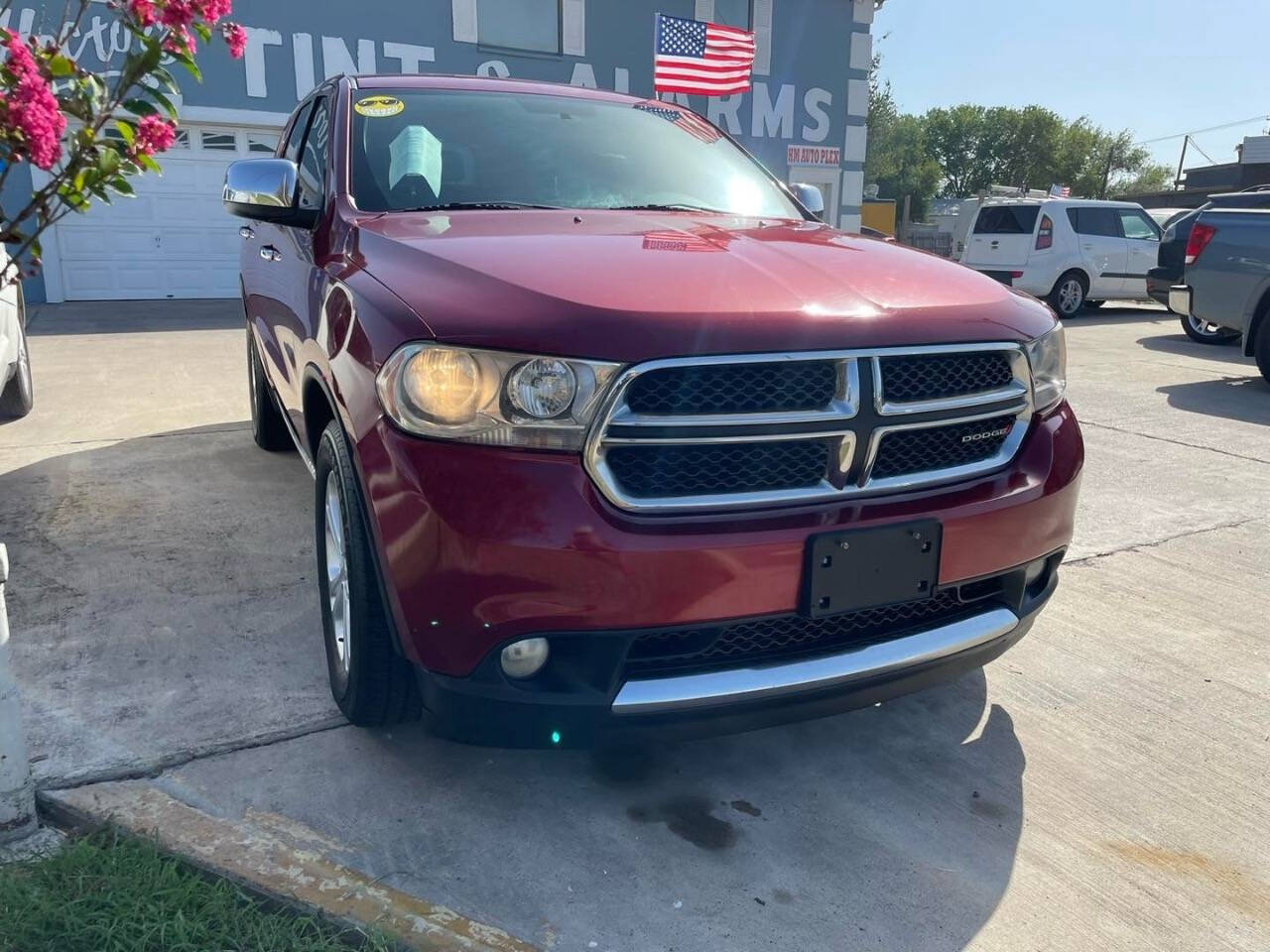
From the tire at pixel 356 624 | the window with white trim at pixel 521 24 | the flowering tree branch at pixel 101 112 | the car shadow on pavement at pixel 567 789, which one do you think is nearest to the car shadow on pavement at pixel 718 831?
the car shadow on pavement at pixel 567 789

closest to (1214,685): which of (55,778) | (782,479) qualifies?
(782,479)

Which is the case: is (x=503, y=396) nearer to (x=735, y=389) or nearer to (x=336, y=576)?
(x=735, y=389)

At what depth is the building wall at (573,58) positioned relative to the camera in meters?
12.9

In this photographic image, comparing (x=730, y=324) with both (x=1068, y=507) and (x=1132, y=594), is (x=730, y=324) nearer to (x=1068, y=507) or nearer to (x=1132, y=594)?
(x=1068, y=507)

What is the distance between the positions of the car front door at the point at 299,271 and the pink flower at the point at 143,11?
0.78 metres

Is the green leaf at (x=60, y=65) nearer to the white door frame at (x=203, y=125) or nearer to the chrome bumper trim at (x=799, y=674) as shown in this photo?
the chrome bumper trim at (x=799, y=674)

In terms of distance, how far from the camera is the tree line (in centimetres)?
5950

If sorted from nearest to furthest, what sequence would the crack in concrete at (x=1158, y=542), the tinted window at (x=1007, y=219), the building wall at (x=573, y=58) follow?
the crack in concrete at (x=1158, y=542)
the building wall at (x=573, y=58)
the tinted window at (x=1007, y=219)

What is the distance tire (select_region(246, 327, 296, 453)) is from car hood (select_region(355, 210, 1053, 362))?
2.65m

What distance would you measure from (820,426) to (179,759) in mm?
1758

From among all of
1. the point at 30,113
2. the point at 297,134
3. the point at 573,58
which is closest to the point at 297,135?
the point at 297,134

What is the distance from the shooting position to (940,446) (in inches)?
92.4

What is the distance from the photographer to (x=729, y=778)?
8.37 feet

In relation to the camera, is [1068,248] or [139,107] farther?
[1068,248]
